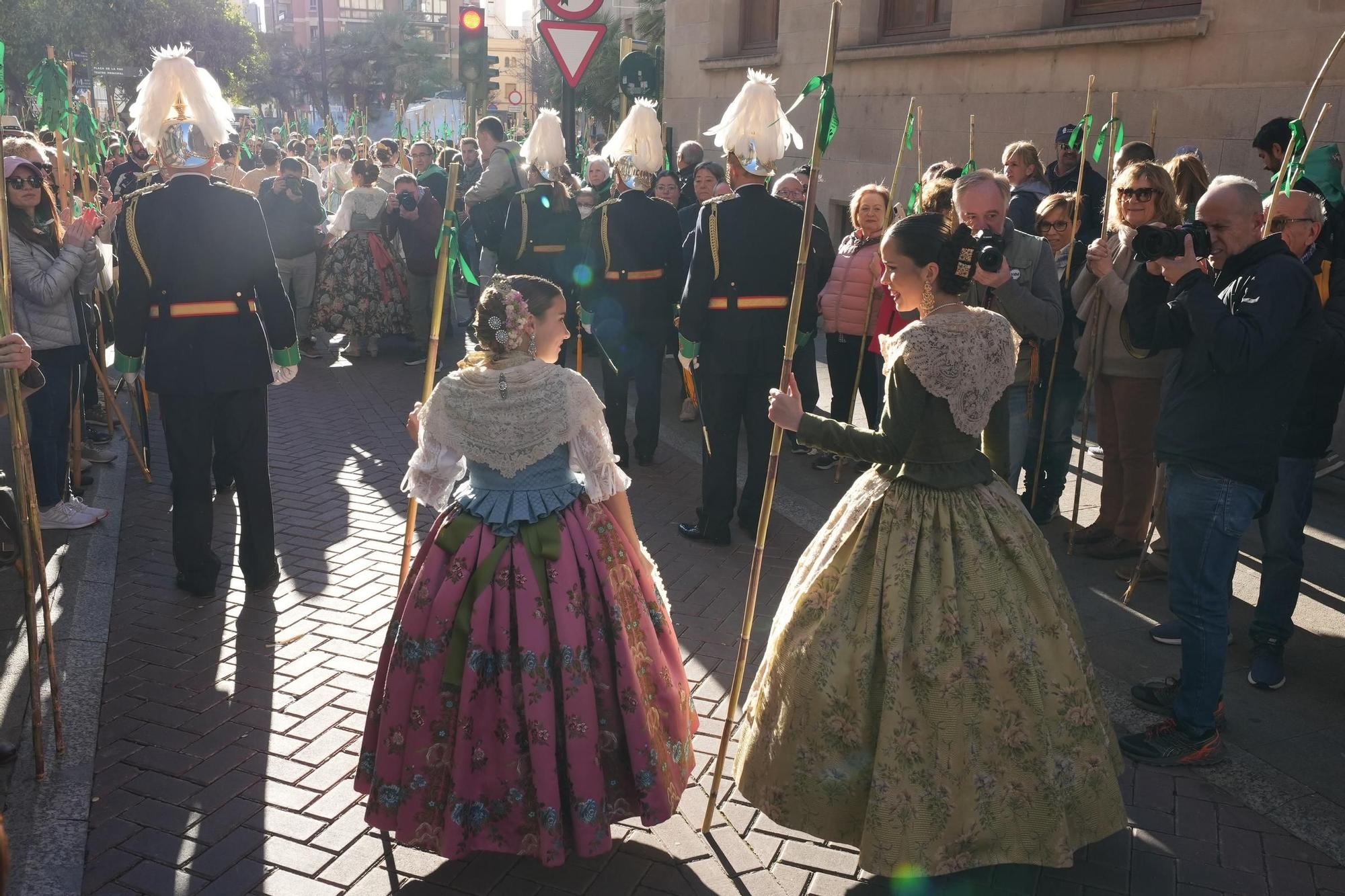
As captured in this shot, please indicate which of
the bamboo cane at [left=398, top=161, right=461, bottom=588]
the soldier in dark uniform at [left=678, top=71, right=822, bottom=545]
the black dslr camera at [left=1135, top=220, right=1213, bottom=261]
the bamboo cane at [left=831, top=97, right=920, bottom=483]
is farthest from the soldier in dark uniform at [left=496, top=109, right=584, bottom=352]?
the black dslr camera at [left=1135, top=220, right=1213, bottom=261]

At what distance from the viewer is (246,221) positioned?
5.32 meters

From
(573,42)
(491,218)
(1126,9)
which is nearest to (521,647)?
(491,218)

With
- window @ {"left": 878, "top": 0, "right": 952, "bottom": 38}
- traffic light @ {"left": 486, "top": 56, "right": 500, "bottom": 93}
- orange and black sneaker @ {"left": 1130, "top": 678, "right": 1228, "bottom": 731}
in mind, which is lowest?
orange and black sneaker @ {"left": 1130, "top": 678, "right": 1228, "bottom": 731}

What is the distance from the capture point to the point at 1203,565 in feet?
12.9

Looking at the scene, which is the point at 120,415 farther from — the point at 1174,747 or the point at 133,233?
the point at 1174,747

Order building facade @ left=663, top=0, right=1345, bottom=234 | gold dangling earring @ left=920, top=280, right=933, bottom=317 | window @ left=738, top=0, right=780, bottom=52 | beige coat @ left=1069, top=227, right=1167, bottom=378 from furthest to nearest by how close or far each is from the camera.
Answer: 1. window @ left=738, top=0, right=780, bottom=52
2. building facade @ left=663, top=0, right=1345, bottom=234
3. beige coat @ left=1069, top=227, right=1167, bottom=378
4. gold dangling earring @ left=920, top=280, right=933, bottom=317

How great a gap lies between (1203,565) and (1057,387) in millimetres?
2665

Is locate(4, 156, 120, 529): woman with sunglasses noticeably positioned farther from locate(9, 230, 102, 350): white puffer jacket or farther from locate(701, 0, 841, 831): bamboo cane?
locate(701, 0, 841, 831): bamboo cane

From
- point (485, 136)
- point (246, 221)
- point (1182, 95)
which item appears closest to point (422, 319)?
point (485, 136)

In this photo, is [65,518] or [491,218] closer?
[65,518]

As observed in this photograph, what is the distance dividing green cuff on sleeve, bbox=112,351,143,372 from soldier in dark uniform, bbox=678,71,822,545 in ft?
8.98

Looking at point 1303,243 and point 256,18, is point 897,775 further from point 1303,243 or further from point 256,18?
point 256,18

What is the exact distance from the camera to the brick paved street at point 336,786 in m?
3.45

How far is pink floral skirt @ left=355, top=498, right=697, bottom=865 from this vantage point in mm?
3301
